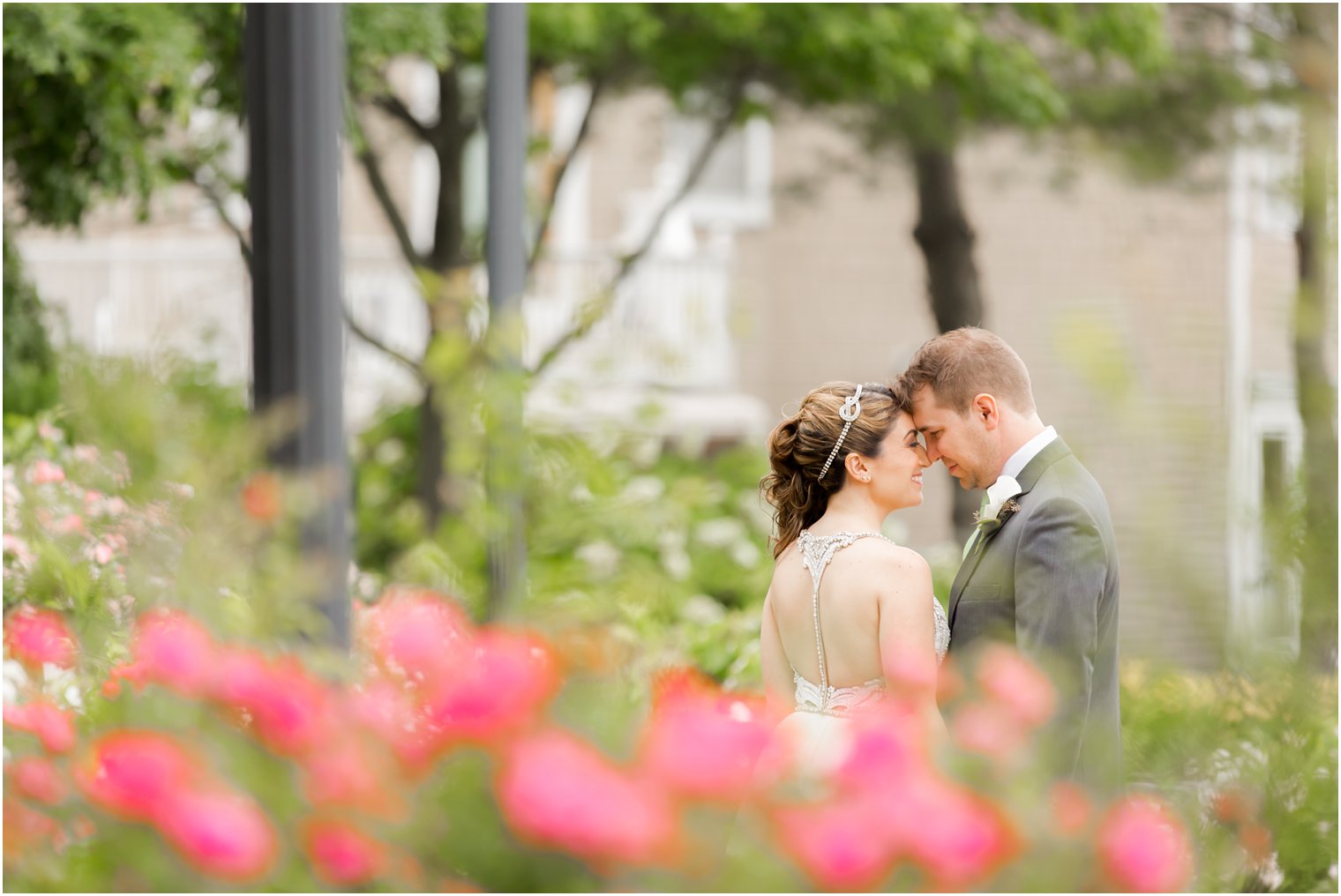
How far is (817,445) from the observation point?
319 centimetres

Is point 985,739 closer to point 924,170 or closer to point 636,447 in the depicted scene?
point 636,447

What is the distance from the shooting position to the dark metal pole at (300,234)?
3.44m

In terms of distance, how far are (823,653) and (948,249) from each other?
774 cm

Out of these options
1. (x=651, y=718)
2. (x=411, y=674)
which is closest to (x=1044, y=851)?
(x=651, y=718)

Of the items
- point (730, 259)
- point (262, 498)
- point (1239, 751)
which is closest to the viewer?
point (1239, 751)

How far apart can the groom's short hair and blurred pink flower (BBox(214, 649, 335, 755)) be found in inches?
82.4

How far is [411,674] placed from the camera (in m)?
1.29

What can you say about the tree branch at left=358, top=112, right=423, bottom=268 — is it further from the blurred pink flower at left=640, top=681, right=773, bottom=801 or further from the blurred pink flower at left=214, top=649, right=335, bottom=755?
the blurred pink flower at left=640, top=681, right=773, bottom=801

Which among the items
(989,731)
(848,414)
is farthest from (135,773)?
(848,414)

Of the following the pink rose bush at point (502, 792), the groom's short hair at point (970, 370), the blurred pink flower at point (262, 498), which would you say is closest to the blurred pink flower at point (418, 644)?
the pink rose bush at point (502, 792)

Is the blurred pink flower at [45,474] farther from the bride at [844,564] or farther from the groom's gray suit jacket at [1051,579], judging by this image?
the groom's gray suit jacket at [1051,579]

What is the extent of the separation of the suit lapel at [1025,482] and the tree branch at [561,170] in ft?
24.2

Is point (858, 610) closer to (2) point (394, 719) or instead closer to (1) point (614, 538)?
(2) point (394, 719)

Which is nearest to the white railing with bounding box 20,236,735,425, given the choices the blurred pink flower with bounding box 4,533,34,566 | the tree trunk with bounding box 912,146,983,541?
the tree trunk with bounding box 912,146,983,541
